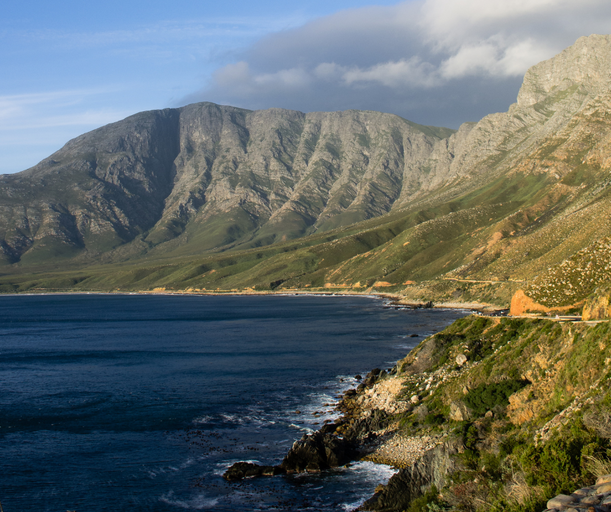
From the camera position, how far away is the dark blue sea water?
124 feet

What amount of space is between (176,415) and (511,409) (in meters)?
36.5

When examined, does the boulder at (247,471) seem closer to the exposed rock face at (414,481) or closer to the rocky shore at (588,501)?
the exposed rock face at (414,481)

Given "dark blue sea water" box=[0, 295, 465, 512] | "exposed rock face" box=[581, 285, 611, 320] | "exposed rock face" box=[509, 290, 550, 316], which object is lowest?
"dark blue sea water" box=[0, 295, 465, 512]

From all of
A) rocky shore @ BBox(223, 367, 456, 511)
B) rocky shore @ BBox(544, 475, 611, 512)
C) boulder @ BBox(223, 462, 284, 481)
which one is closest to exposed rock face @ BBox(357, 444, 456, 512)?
rocky shore @ BBox(223, 367, 456, 511)

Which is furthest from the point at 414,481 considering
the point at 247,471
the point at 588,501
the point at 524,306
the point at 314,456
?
the point at 524,306

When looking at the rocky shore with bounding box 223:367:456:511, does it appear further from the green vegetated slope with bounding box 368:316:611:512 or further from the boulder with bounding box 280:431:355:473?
the green vegetated slope with bounding box 368:316:611:512

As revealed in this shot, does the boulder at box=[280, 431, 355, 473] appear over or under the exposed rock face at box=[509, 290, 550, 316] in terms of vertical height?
under

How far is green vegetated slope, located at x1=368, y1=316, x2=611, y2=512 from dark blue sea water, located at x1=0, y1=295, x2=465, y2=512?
8.31 meters

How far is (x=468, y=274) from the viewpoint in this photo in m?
197

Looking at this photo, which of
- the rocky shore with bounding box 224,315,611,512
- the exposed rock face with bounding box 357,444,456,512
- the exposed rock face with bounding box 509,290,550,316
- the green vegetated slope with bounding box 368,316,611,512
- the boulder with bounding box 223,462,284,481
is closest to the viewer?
the green vegetated slope with bounding box 368,316,611,512

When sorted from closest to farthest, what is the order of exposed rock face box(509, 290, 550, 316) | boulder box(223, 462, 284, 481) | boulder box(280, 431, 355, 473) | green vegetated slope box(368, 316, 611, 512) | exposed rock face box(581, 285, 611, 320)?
green vegetated slope box(368, 316, 611, 512), boulder box(223, 462, 284, 481), boulder box(280, 431, 355, 473), exposed rock face box(581, 285, 611, 320), exposed rock face box(509, 290, 550, 316)

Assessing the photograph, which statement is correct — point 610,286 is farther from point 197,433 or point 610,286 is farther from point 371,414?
point 197,433

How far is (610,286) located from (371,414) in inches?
1021

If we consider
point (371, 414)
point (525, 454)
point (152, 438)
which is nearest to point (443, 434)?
point (371, 414)
